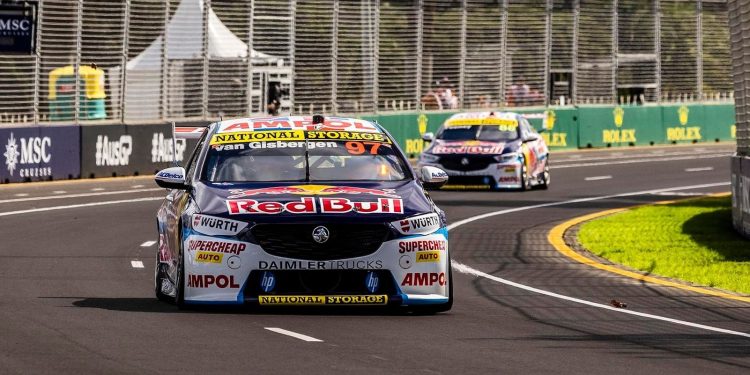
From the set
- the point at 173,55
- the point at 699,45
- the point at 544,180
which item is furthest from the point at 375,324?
the point at 699,45

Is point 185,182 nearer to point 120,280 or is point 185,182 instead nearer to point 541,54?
point 120,280

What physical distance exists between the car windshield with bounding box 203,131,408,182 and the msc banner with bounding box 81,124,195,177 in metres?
19.4

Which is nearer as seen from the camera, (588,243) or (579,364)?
(579,364)

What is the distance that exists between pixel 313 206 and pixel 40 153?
21.2 m

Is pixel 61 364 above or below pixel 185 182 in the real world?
below

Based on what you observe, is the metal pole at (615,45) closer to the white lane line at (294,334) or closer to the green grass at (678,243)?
the green grass at (678,243)

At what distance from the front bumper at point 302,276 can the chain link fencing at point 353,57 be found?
2204 centimetres

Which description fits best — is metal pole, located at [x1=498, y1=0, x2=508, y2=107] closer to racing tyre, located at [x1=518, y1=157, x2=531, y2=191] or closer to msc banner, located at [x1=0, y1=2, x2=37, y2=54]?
racing tyre, located at [x1=518, y1=157, x2=531, y2=191]

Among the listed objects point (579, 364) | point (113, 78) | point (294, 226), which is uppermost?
point (113, 78)

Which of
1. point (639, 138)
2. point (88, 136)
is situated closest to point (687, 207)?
point (88, 136)

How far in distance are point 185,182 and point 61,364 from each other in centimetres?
388

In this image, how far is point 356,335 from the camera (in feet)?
38.2

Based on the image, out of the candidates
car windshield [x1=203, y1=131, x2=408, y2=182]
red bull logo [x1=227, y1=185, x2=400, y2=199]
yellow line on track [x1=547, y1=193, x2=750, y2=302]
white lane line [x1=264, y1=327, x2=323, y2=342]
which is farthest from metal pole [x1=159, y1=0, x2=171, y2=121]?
white lane line [x1=264, y1=327, x2=323, y2=342]

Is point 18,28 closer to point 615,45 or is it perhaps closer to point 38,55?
point 38,55
